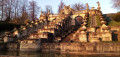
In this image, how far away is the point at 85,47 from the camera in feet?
49.8

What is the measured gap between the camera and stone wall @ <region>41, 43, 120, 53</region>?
14.3m

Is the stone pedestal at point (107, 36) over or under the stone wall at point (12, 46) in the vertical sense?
over

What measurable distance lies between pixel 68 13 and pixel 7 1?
20235mm

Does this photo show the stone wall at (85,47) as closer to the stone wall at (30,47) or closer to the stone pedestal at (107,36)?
the stone wall at (30,47)

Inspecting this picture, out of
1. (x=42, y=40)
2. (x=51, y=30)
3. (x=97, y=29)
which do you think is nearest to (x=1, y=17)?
(x=51, y=30)

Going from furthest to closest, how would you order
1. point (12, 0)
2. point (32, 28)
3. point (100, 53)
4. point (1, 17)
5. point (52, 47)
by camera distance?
point (12, 0), point (1, 17), point (32, 28), point (52, 47), point (100, 53)

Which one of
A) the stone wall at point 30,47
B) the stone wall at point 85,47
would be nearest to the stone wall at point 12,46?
the stone wall at point 30,47

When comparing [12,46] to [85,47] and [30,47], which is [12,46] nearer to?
[30,47]

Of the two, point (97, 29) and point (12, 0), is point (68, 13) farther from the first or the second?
point (12, 0)

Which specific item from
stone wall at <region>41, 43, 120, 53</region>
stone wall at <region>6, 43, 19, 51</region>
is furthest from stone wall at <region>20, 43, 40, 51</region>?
stone wall at <region>6, 43, 19, 51</region>

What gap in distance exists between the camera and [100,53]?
47.1ft

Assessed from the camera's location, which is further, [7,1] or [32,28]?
[7,1]

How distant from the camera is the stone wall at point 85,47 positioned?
46.9 ft

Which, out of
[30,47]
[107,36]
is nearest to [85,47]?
[107,36]
